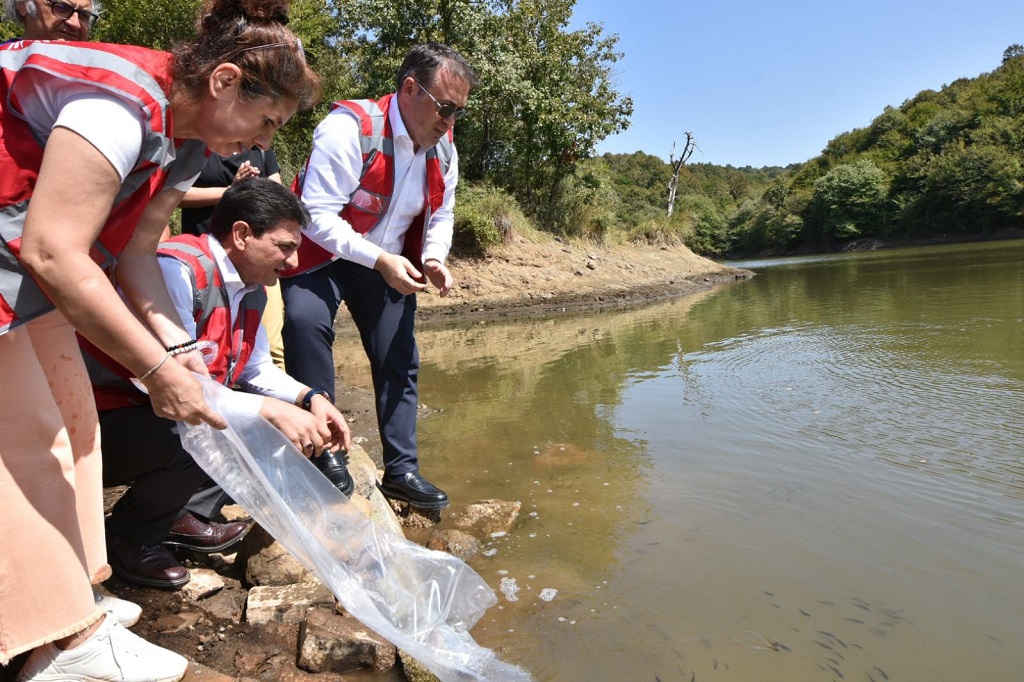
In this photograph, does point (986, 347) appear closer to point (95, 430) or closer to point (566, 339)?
point (566, 339)

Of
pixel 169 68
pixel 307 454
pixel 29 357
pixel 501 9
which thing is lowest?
pixel 307 454

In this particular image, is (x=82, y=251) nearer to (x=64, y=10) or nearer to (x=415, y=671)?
(x=415, y=671)

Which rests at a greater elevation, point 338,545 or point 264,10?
point 264,10

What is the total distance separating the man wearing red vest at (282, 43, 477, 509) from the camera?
9.16 ft

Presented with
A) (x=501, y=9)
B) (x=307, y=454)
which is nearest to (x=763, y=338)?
(x=307, y=454)

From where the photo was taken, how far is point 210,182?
3514 mm

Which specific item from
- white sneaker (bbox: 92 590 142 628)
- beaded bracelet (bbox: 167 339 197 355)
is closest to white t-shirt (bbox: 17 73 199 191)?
beaded bracelet (bbox: 167 339 197 355)

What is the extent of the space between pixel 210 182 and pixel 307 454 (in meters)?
2.18

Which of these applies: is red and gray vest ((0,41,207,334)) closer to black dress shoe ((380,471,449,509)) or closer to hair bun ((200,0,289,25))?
hair bun ((200,0,289,25))

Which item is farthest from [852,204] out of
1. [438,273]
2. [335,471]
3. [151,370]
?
[151,370]

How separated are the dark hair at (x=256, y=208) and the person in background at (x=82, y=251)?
20.2 inches

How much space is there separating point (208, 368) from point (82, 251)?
2.91 feet

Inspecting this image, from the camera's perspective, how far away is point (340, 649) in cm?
188

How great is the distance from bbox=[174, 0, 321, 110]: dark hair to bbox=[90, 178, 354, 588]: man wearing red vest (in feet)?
2.40
